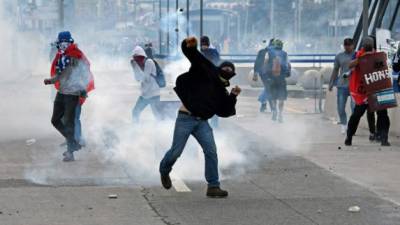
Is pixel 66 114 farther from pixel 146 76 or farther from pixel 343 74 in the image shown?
pixel 343 74

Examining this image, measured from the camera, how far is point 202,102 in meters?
9.86

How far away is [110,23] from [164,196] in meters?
36.7

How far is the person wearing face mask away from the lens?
32.2 ft

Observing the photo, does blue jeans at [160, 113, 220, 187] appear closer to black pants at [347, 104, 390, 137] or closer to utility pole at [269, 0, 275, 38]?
black pants at [347, 104, 390, 137]

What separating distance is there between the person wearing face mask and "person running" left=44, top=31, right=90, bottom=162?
330 centimetres

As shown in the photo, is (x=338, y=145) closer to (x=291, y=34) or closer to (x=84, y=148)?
(x=84, y=148)

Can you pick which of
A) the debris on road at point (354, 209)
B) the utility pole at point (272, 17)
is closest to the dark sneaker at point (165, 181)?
the debris on road at point (354, 209)

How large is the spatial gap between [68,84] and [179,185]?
300 cm

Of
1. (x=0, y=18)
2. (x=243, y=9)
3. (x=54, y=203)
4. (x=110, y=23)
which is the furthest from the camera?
(x=243, y=9)

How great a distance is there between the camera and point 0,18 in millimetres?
22438

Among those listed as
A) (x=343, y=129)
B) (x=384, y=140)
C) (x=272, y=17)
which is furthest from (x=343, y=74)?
(x=272, y=17)

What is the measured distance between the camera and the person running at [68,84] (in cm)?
1305

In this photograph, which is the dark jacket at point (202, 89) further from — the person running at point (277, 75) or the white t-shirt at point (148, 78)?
the person running at point (277, 75)

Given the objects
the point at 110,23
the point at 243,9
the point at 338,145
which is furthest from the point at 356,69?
the point at 243,9
